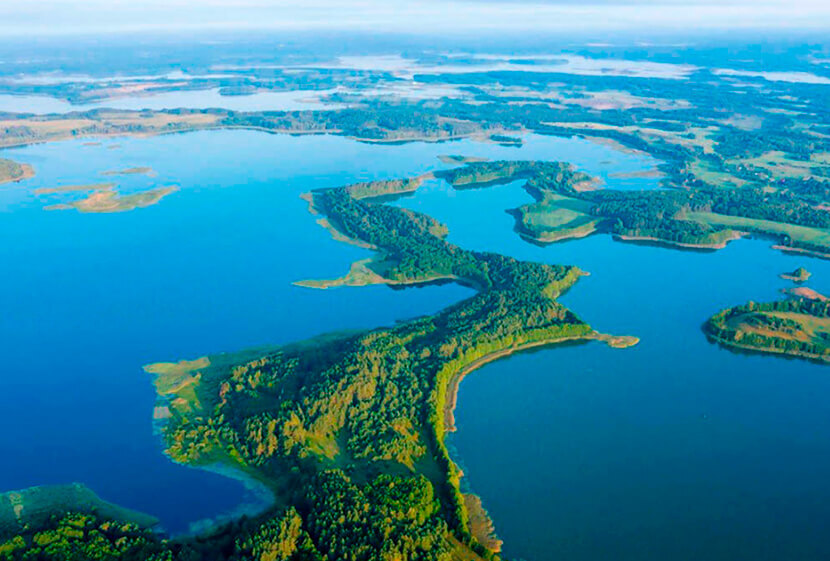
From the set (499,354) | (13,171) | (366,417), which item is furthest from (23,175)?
(366,417)

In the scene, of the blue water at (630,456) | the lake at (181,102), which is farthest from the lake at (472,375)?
the lake at (181,102)

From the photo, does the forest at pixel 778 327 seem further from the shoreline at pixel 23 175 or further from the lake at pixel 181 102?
the lake at pixel 181 102

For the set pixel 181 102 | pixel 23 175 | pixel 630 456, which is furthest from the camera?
pixel 181 102

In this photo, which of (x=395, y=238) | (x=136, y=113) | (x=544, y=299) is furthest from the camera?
(x=136, y=113)

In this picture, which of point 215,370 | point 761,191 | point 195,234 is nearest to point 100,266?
point 195,234

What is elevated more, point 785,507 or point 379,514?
point 379,514

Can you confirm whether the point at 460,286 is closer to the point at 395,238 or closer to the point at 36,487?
the point at 395,238

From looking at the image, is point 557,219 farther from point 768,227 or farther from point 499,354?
point 499,354
